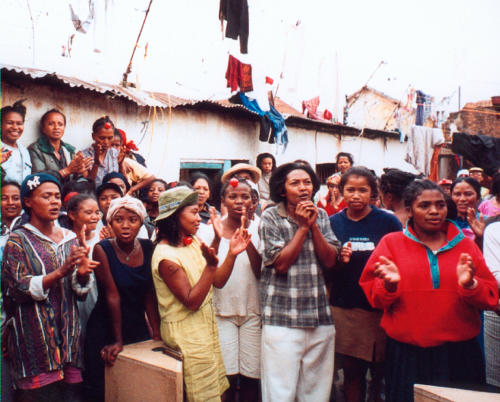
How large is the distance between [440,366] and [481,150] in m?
8.99

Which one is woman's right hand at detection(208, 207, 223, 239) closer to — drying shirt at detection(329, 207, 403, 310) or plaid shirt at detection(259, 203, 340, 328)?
plaid shirt at detection(259, 203, 340, 328)

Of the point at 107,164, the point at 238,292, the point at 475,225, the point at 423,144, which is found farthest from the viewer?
the point at 423,144

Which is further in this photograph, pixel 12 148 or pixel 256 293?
pixel 12 148

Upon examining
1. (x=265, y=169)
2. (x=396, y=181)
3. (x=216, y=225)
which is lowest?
(x=216, y=225)

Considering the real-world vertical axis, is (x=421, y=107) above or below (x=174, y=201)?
above

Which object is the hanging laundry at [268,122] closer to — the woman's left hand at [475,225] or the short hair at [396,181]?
the short hair at [396,181]

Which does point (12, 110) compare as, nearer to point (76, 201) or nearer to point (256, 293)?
point (76, 201)

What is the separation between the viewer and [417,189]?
2873 mm

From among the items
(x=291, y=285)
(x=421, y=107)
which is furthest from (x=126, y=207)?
(x=421, y=107)

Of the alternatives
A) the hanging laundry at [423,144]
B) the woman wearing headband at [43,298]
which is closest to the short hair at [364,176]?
the woman wearing headband at [43,298]

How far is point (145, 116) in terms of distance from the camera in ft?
23.4

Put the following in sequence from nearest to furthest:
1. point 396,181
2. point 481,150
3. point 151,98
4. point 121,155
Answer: point 396,181
point 121,155
point 151,98
point 481,150

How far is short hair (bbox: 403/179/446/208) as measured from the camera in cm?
284

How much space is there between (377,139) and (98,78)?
12.1m
